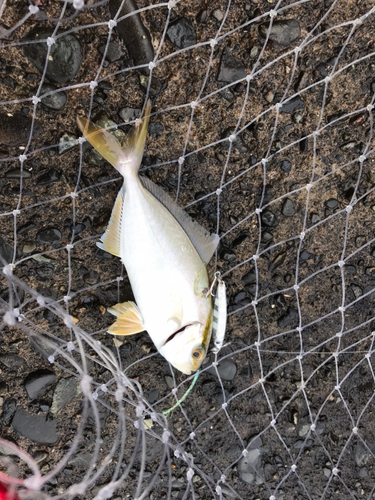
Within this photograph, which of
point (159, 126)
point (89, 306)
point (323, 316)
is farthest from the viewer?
point (323, 316)

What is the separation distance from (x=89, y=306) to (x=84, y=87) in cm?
102

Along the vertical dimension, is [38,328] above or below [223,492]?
above

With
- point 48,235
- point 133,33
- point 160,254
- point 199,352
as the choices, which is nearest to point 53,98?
point 133,33

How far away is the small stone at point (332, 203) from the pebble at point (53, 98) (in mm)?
1347

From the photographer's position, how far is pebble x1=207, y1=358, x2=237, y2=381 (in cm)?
188

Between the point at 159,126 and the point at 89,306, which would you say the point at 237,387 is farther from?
the point at 159,126

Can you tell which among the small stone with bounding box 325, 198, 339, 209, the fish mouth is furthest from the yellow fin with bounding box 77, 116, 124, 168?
the small stone with bounding box 325, 198, 339, 209

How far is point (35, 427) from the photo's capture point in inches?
71.3

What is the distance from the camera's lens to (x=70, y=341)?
177 cm

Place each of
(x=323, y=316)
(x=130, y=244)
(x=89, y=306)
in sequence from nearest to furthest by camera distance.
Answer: (x=130, y=244)
(x=89, y=306)
(x=323, y=316)

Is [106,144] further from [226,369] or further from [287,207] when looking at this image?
[226,369]

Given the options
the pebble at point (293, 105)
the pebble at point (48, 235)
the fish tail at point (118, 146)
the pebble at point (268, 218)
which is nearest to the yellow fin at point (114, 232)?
the fish tail at point (118, 146)

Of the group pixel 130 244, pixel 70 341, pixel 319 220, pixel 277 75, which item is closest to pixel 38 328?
pixel 70 341

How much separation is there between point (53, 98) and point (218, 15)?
823mm
